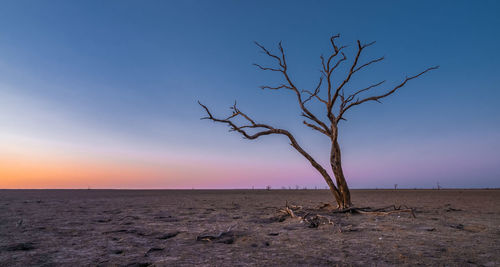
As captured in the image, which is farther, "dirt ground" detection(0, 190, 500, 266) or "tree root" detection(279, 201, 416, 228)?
"tree root" detection(279, 201, 416, 228)

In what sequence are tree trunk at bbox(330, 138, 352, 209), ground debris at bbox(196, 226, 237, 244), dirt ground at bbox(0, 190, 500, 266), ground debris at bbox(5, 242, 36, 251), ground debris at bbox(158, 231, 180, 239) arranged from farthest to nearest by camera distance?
tree trunk at bbox(330, 138, 352, 209)
ground debris at bbox(158, 231, 180, 239)
ground debris at bbox(196, 226, 237, 244)
ground debris at bbox(5, 242, 36, 251)
dirt ground at bbox(0, 190, 500, 266)

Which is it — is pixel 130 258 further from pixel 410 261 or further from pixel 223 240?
pixel 410 261

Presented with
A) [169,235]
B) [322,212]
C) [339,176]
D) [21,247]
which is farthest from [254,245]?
[339,176]

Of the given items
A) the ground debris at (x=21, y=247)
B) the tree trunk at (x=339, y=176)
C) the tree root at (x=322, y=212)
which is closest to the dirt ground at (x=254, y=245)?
the ground debris at (x=21, y=247)

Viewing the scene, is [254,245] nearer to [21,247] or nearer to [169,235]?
[169,235]

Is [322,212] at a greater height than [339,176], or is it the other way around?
[339,176]

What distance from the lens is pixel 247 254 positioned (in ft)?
14.0

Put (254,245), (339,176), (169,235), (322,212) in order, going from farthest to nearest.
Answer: (339,176) < (322,212) < (169,235) < (254,245)

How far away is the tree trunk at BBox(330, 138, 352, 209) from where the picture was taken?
10.1 metres

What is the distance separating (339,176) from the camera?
10.1 meters

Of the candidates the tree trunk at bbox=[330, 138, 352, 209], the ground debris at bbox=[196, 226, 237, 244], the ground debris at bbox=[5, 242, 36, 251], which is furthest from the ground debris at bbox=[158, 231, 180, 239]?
the tree trunk at bbox=[330, 138, 352, 209]

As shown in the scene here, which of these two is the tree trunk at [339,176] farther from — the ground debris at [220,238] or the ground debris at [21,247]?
the ground debris at [21,247]

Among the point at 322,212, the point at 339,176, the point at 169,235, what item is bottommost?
the point at 169,235

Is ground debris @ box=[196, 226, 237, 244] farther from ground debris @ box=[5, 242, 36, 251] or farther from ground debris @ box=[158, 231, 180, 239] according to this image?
ground debris @ box=[5, 242, 36, 251]
